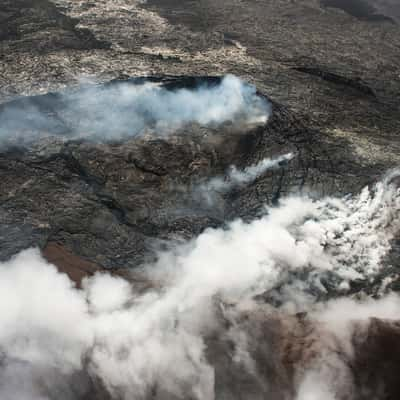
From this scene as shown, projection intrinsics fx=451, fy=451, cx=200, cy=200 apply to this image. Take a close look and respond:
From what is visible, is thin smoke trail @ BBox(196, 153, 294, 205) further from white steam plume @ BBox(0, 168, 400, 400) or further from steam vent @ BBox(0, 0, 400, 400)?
white steam plume @ BBox(0, 168, 400, 400)

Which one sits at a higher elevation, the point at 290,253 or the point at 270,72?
the point at 270,72

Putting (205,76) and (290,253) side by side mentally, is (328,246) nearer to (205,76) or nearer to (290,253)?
(290,253)

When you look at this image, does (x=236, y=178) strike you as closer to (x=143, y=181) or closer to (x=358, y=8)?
(x=143, y=181)

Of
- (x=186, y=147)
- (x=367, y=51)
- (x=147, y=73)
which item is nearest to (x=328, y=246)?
(x=186, y=147)

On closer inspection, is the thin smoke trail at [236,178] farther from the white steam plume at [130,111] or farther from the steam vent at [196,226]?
the white steam plume at [130,111]

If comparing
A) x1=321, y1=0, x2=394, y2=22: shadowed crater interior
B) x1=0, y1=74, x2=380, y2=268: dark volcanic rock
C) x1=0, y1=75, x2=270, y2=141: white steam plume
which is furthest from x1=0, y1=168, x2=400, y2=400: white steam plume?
x1=321, y1=0, x2=394, y2=22: shadowed crater interior
